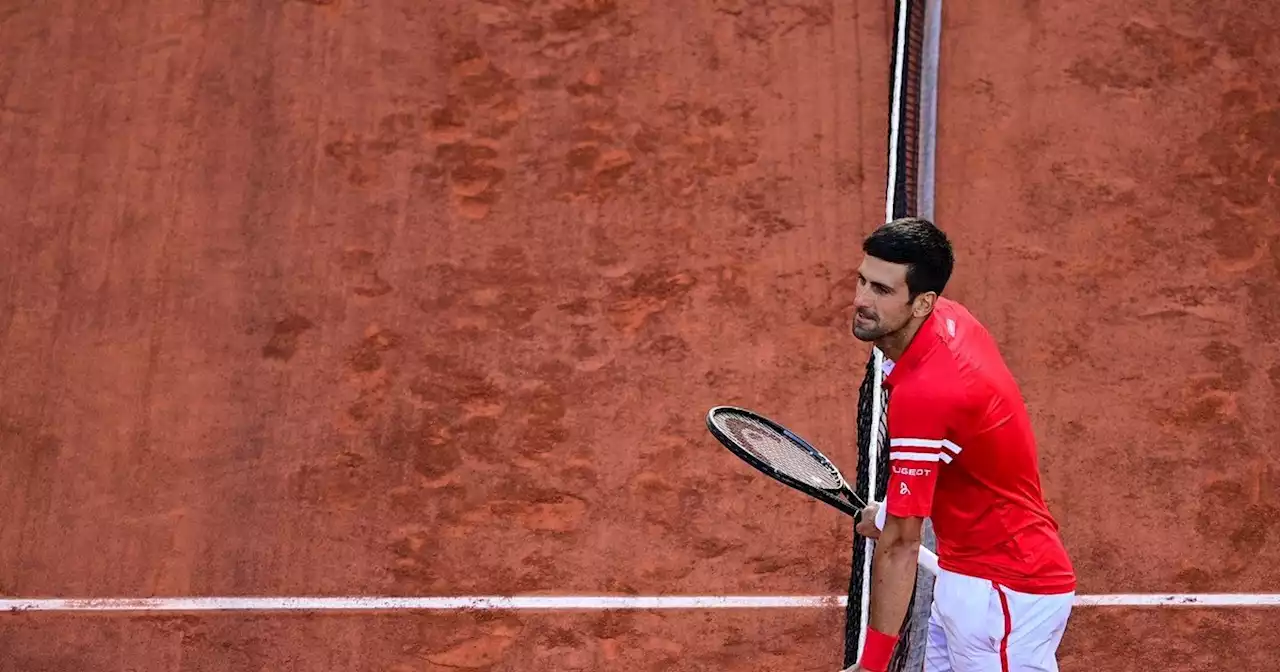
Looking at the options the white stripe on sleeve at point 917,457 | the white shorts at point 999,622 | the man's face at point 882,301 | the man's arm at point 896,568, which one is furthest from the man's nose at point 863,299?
the white shorts at point 999,622

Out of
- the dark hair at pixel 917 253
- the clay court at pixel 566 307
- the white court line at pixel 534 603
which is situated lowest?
the white court line at pixel 534 603

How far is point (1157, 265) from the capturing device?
726 cm

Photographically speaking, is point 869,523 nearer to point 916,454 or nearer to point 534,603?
point 916,454

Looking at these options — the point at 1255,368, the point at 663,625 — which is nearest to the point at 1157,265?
the point at 1255,368

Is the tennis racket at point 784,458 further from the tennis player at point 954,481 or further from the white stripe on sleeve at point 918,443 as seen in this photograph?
the white stripe on sleeve at point 918,443

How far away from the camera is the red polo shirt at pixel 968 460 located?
3.36 metres

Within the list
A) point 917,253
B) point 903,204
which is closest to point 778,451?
point 917,253

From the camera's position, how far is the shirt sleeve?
3352 millimetres

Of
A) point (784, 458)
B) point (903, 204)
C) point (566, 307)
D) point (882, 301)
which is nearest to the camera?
point (882, 301)

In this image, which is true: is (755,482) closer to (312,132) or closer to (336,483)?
(336,483)

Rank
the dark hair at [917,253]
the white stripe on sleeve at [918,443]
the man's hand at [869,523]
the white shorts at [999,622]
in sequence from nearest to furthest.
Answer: the white stripe on sleeve at [918,443] < the dark hair at [917,253] < the white shorts at [999,622] < the man's hand at [869,523]

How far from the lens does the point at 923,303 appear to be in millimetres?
3492

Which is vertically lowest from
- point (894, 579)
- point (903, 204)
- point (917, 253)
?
point (894, 579)

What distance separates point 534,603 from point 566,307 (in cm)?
167
